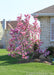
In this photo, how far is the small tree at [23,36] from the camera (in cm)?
1366

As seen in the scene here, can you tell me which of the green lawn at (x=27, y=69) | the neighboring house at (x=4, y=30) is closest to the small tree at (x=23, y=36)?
the green lawn at (x=27, y=69)

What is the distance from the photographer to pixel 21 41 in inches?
546

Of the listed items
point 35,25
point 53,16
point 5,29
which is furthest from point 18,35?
point 5,29

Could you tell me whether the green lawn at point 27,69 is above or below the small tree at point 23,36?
below

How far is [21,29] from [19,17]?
827mm

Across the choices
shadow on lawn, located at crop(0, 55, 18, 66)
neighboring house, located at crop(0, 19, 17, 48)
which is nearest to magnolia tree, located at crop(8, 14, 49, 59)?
shadow on lawn, located at crop(0, 55, 18, 66)

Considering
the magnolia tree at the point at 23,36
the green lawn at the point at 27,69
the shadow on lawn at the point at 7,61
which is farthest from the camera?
the magnolia tree at the point at 23,36

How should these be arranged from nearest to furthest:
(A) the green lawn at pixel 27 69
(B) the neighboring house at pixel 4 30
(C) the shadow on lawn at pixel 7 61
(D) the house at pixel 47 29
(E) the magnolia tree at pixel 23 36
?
(A) the green lawn at pixel 27 69, (C) the shadow on lawn at pixel 7 61, (E) the magnolia tree at pixel 23 36, (D) the house at pixel 47 29, (B) the neighboring house at pixel 4 30

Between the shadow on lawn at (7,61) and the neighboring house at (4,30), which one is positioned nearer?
the shadow on lawn at (7,61)

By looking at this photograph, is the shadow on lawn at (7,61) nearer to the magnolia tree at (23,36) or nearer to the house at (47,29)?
the magnolia tree at (23,36)

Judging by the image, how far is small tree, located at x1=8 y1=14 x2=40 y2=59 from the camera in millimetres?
13664

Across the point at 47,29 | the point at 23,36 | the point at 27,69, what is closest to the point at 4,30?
the point at 47,29

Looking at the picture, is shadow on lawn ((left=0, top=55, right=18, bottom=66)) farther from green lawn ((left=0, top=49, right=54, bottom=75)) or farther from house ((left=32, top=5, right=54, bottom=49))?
house ((left=32, top=5, right=54, bottom=49))

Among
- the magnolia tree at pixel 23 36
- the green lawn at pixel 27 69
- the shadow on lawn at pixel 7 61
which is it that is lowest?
the shadow on lawn at pixel 7 61
